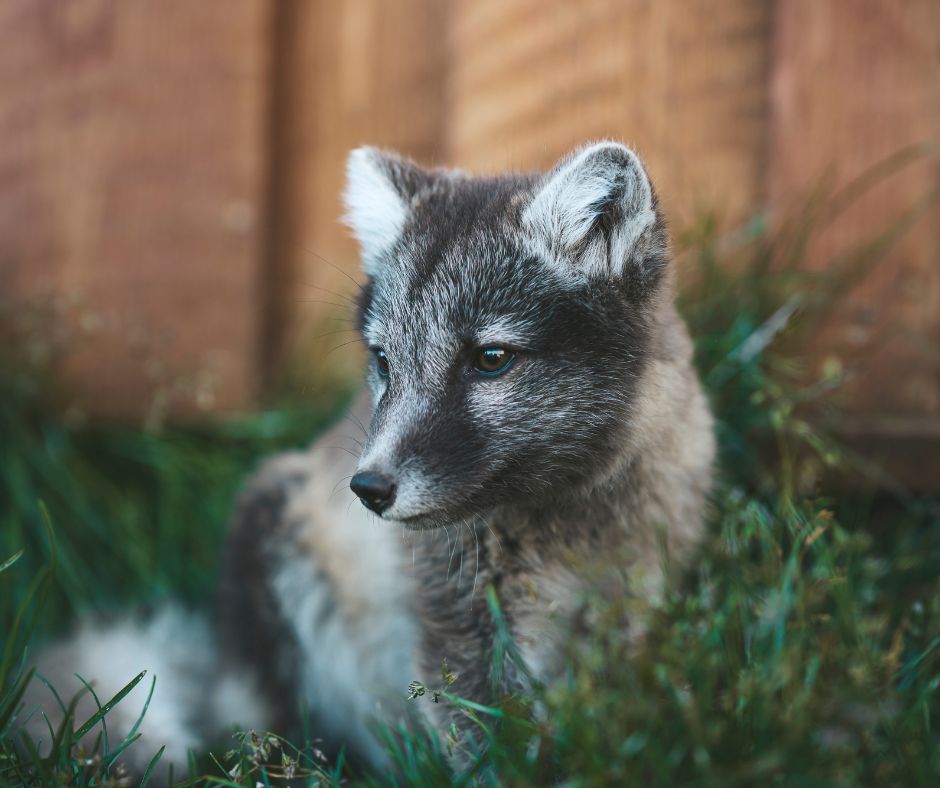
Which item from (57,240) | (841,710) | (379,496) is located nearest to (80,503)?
(57,240)

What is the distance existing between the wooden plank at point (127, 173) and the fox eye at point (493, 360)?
2053mm

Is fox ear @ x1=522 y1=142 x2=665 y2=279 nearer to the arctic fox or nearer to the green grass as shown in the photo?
the arctic fox

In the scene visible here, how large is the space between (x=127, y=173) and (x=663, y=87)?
2.36m

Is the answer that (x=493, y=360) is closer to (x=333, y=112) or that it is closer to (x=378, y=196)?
(x=378, y=196)

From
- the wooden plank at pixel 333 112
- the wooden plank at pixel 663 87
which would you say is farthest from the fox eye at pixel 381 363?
the wooden plank at pixel 333 112

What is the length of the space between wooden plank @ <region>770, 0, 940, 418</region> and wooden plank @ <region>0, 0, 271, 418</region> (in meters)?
2.34

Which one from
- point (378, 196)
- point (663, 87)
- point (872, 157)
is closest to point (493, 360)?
point (378, 196)

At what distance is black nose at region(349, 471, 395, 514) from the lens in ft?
6.54

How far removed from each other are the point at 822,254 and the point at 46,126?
11.0 ft

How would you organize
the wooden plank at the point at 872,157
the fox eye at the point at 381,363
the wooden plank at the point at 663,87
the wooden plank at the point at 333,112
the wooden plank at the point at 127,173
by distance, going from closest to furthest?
the fox eye at the point at 381,363 → the wooden plank at the point at 872,157 → the wooden plank at the point at 663,87 → the wooden plank at the point at 127,173 → the wooden plank at the point at 333,112

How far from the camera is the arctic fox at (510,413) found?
215 centimetres

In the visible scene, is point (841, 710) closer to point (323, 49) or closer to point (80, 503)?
point (80, 503)

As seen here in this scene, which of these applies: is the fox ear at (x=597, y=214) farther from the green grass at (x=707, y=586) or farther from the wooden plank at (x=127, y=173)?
the wooden plank at (x=127, y=173)

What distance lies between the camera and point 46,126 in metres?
3.93
